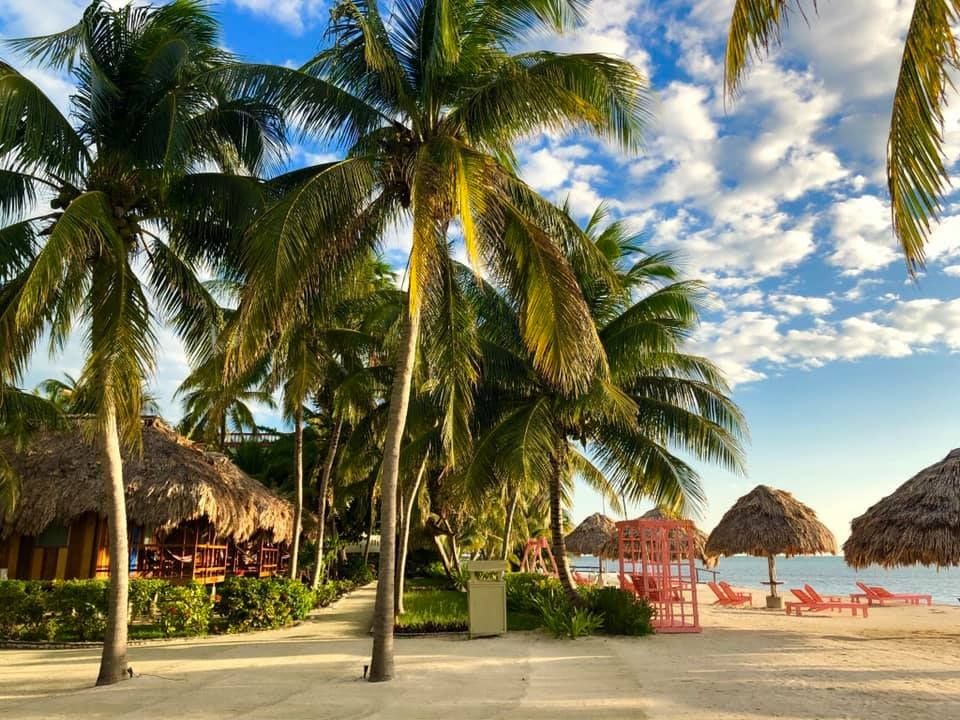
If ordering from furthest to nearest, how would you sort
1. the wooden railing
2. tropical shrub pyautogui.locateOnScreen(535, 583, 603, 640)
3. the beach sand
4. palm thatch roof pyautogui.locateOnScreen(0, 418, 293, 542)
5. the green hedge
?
the wooden railing
palm thatch roof pyautogui.locateOnScreen(0, 418, 293, 542)
tropical shrub pyautogui.locateOnScreen(535, 583, 603, 640)
the green hedge
the beach sand

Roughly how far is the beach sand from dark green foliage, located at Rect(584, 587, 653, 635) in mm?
404

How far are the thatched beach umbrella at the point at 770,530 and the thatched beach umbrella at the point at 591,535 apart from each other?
6.96 meters

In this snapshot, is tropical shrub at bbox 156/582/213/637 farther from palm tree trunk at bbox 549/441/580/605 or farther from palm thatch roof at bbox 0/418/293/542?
palm tree trunk at bbox 549/441/580/605

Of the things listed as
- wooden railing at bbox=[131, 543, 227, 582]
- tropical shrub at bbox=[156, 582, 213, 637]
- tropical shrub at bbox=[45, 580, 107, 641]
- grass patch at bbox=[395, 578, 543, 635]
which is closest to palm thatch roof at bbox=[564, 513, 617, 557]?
grass patch at bbox=[395, 578, 543, 635]

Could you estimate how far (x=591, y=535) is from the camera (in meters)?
28.3

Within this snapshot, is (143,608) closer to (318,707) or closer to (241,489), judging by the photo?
(241,489)

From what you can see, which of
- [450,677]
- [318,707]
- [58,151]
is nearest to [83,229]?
[58,151]

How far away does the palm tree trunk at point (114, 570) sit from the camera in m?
8.34

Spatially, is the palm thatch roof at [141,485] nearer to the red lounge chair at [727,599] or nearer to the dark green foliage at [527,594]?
the dark green foliage at [527,594]

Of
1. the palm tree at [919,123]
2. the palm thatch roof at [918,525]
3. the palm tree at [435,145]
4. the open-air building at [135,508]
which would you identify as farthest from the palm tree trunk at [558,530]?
the palm tree at [919,123]

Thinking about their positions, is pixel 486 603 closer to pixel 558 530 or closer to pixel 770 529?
pixel 558 530

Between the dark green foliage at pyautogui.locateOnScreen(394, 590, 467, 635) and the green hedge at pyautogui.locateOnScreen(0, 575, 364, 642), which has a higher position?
the green hedge at pyautogui.locateOnScreen(0, 575, 364, 642)

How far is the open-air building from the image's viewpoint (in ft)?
48.2

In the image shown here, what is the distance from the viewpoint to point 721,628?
47.0ft
